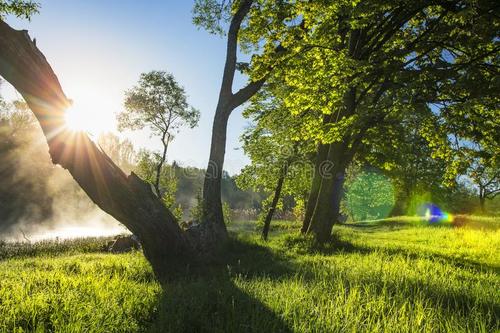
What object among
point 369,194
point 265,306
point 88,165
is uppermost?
point 369,194

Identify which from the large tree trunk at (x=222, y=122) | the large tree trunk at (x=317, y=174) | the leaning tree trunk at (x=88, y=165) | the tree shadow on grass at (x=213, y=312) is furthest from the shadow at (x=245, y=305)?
the large tree trunk at (x=317, y=174)

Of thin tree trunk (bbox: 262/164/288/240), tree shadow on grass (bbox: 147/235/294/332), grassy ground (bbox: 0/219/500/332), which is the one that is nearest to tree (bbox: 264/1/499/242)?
thin tree trunk (bbox: 262/164/288/240)

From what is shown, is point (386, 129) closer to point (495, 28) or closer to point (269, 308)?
point (495, 28)

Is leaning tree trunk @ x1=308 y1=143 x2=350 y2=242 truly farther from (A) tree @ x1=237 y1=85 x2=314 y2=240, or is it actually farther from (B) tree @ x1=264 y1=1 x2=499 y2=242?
(A) tree @ x1=237 y1=85 x2=314 y2=240

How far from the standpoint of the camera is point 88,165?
9.14 m

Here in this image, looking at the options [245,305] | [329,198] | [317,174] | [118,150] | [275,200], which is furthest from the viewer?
[118,150]

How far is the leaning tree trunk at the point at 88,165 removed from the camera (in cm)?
820

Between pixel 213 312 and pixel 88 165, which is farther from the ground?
pixel 88 165

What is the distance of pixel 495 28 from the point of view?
11016 millimetres

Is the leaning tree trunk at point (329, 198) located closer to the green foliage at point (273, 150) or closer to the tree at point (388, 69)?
the tree at point (388, 69)

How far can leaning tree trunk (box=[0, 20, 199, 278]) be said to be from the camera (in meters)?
8.20

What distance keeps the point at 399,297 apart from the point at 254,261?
625 cm

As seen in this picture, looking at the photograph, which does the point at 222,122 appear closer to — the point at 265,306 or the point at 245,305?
the point at 245,305

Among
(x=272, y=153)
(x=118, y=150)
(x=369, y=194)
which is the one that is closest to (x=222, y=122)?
(x=272, y=153)
